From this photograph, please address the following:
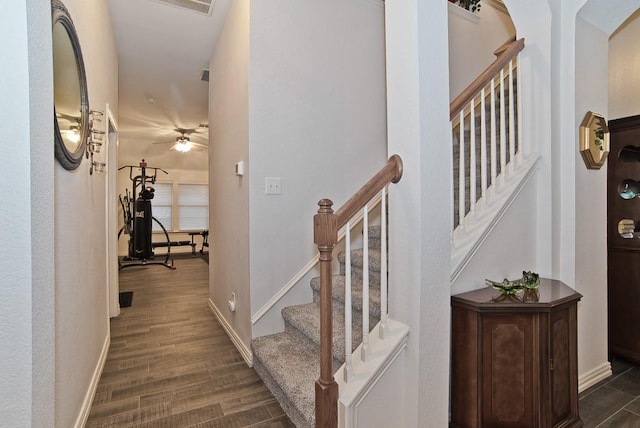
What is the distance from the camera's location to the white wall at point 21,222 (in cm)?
89

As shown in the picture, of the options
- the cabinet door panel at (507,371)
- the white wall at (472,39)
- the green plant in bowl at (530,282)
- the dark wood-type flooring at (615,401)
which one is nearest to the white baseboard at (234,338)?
the cabinet door panel at (507,371)

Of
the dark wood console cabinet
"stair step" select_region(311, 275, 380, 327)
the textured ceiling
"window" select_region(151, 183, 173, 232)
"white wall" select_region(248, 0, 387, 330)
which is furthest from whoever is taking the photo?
"window" select_region(151, 183, 173, 232)

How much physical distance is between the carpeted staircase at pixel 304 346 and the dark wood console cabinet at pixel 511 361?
20.5 inches

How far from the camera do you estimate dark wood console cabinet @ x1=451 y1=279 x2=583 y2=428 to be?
1.56 meters

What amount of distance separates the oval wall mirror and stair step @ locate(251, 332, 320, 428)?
5.17 ft

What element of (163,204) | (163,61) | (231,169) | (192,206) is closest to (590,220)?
(231,169)

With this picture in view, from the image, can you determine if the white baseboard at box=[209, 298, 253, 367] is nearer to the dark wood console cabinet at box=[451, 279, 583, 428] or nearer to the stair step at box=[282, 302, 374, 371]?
the stair step at box=[282, 302, 374, 371]

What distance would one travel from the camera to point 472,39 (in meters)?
3.71

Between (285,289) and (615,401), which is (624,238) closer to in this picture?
(615,401)

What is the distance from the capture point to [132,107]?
5.36 meters

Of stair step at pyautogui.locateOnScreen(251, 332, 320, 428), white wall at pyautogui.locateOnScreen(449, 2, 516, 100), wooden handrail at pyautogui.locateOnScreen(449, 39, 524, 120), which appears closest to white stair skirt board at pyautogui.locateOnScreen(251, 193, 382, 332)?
stair step at pyautogui.locateOnScreen(251, 332, 320, 428)

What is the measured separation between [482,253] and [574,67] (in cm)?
144

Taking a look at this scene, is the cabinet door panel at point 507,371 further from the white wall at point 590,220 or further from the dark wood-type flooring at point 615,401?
the white wall at point 590,220

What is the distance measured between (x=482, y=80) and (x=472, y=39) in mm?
2337
